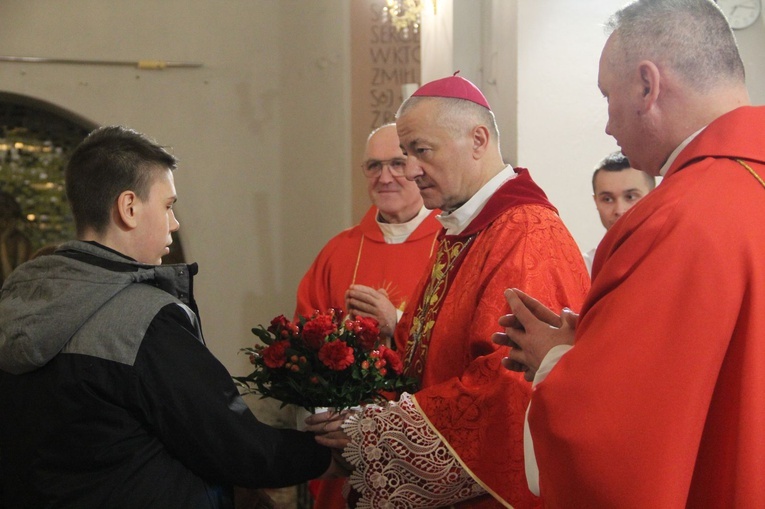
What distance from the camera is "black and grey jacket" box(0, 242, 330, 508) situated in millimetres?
2164

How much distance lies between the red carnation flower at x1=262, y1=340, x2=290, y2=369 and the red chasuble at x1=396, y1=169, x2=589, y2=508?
415mm

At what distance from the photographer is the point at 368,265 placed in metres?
5.02

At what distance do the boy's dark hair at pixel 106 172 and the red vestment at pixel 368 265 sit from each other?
8.13 ft

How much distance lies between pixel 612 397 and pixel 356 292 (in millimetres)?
2016

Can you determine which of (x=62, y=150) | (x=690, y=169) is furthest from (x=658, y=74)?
(x=62, y=150)

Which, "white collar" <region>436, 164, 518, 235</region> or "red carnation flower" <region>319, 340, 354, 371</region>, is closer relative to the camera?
"red carnation flower" <region>319, 340, 354, 371</region>

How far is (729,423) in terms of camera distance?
65.1 inches

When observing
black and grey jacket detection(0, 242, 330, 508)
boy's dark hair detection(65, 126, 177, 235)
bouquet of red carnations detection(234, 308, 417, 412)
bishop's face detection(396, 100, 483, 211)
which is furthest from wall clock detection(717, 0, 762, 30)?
black and grey jacket detection(0, 242, 330, 508)

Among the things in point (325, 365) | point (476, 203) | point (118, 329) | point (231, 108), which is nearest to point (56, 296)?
point (118, 329)

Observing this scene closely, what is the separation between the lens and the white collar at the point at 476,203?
297 centimetres

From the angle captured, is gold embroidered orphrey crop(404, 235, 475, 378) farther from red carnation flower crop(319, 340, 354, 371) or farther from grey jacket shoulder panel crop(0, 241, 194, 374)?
grey jacket shoulder panel crop(0, 241, 194, 374)

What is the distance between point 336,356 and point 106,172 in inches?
32.2

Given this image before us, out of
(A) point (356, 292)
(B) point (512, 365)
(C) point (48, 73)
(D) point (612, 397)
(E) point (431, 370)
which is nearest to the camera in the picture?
(D) point (612, 397)

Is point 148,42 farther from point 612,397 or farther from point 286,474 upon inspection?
point 612,397
